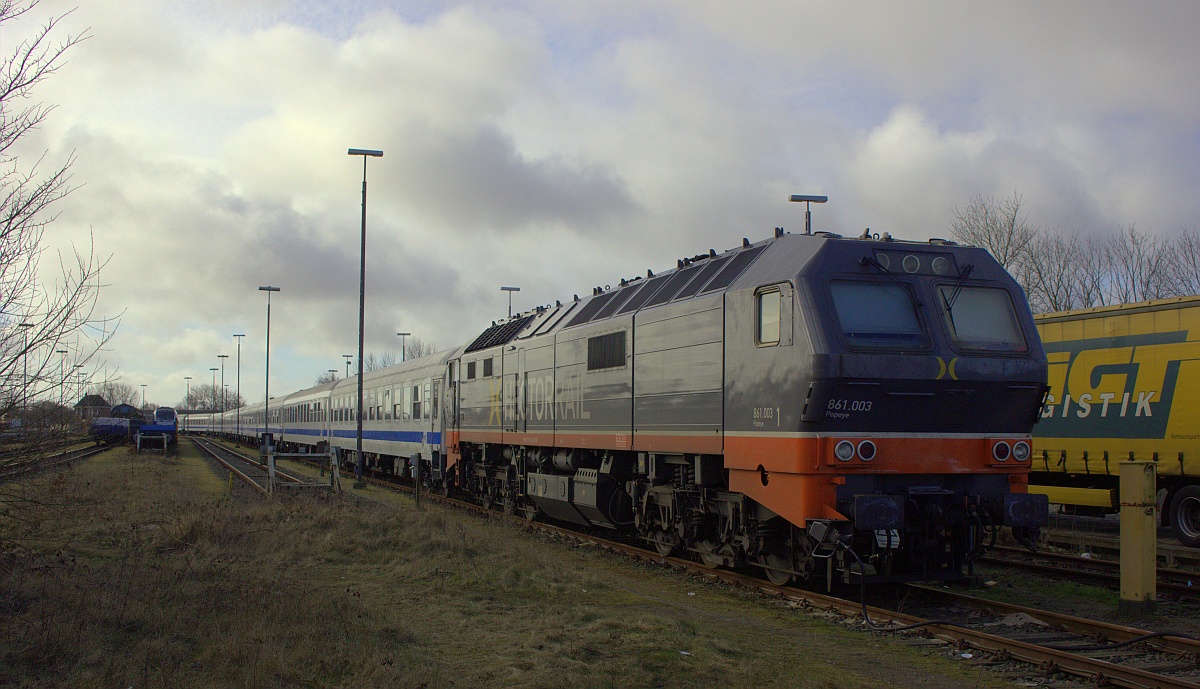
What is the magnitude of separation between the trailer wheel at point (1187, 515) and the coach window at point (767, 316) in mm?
8336

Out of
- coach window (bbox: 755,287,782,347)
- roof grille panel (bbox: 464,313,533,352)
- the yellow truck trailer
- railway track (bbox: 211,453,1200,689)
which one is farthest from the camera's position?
roof grille panel (bbox: 464,313,533,352)

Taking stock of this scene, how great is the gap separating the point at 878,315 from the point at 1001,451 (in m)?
2.04

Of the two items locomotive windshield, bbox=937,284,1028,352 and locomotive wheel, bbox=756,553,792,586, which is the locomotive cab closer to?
locomotive windshield, bbox=937,284,1028,352

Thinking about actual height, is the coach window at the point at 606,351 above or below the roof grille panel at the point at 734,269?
below

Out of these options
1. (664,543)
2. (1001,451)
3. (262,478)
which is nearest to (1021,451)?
(1001,451)

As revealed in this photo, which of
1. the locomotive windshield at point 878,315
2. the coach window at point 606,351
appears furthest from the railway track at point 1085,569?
the coach window at point 606,351

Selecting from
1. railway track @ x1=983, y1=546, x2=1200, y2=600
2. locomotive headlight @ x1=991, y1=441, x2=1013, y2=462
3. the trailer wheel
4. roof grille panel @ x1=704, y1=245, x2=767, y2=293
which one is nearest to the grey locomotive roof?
roof grille panel @ x1=704, y1=245, x2=767, y2=293

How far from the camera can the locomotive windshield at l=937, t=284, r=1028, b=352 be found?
33.3ft

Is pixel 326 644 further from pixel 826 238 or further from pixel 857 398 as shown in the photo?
pixel 826 238

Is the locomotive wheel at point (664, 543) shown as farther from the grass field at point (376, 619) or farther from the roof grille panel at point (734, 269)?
the roof grille panel at point (734, 269)

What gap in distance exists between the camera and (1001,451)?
10.1 meters

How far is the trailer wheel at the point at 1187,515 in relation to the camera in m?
14.0

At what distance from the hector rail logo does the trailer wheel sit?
96cm

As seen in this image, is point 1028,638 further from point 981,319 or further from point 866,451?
point 981,319
